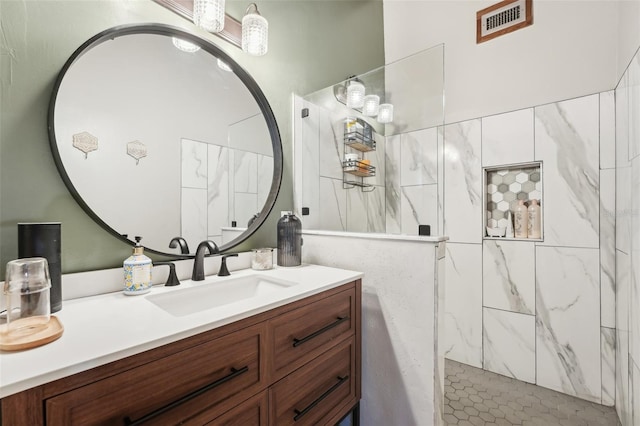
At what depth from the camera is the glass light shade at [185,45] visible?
1248 mm

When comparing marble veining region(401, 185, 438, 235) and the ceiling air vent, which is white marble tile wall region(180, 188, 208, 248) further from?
the ceiling air vent

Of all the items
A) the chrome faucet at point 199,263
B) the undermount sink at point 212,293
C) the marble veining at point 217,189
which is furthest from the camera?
the marble veining at point 217,189

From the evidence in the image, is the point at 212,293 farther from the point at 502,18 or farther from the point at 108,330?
the point at 502,18

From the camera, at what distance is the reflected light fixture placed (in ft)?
4.51

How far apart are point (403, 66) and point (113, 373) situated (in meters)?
2.00

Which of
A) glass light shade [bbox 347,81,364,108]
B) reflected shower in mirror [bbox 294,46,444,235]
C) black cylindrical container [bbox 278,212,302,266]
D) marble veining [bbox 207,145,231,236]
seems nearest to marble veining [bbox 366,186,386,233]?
reflected shower in mirror [bbox 294,46,444,235]

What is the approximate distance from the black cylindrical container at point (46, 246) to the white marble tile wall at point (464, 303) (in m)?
2.34

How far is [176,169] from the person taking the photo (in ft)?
4.07

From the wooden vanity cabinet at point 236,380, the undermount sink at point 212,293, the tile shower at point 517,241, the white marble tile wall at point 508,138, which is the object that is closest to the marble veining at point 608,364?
the tile shower at point 517,241

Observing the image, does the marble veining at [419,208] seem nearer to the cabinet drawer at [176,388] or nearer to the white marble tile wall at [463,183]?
the white marble tile wall at [463,183]

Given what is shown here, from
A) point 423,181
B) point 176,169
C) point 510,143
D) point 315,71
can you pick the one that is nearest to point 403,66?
point 315,71

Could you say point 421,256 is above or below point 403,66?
below

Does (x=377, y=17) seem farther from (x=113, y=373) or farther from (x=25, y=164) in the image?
(x=113, y=373)

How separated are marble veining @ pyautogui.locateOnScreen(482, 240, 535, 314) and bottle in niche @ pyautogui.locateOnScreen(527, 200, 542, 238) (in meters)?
0.09
